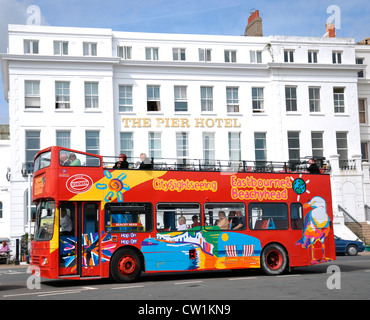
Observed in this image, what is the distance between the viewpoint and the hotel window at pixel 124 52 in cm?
3984

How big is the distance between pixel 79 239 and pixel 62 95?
2407 cm

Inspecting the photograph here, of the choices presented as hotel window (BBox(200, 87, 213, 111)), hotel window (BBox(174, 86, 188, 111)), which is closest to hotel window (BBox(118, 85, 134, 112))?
hotel window (BBox(174, 86, 188, 111))

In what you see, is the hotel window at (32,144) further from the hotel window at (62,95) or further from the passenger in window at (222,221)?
the passenger in window at (222,221)

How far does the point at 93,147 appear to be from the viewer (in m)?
37.9

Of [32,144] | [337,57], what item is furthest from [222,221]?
[337,57]

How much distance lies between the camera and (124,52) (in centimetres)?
3988

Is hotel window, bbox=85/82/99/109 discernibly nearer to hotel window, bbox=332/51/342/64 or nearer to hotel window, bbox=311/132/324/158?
hotel window, bbox=311/132/324/158

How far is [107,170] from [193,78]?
2519 centimetres

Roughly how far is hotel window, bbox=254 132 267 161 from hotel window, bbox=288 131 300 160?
1.91 m

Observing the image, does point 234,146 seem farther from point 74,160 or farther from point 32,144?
point 74,160

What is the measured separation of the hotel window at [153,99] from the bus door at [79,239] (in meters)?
24.4

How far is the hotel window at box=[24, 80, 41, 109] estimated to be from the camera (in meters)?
37.3
